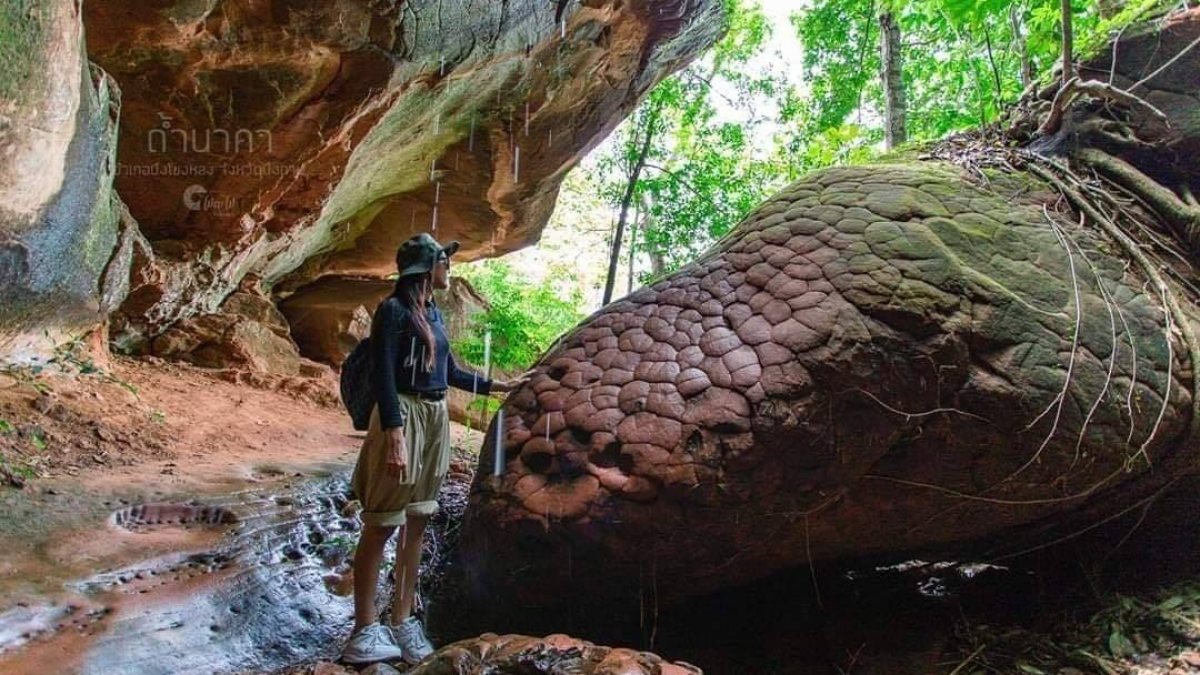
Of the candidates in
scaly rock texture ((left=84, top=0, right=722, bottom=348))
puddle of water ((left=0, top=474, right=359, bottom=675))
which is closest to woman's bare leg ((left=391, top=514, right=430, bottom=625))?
puddle of water ((left=0, top=474, right=359, bottom=675))

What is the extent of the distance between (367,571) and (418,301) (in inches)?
42.5

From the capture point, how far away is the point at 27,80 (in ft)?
9.98

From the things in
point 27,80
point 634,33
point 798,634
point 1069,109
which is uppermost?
point 634,33

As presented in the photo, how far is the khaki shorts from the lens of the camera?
292cm

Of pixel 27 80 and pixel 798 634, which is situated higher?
pixel 27 80

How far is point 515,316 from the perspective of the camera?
1068cm

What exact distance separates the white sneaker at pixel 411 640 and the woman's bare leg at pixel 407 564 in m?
0.05

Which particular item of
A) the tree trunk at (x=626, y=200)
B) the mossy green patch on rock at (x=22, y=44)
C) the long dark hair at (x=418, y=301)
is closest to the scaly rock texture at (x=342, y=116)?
the tree trunk at (x=626, y=200)

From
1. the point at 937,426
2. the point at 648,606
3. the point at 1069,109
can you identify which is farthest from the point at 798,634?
the point at 1069,109

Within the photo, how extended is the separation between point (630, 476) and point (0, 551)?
266 cm

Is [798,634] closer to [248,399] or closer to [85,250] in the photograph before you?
[85,250]

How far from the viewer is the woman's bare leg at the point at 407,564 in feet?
10.1

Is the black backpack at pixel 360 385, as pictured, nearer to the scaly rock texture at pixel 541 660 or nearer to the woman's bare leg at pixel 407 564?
the woman's bare leg at pixel 407 564

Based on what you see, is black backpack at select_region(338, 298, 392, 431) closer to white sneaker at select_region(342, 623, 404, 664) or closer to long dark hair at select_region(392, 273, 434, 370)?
long dark hair at select_region(392, 273, 434, 370)
